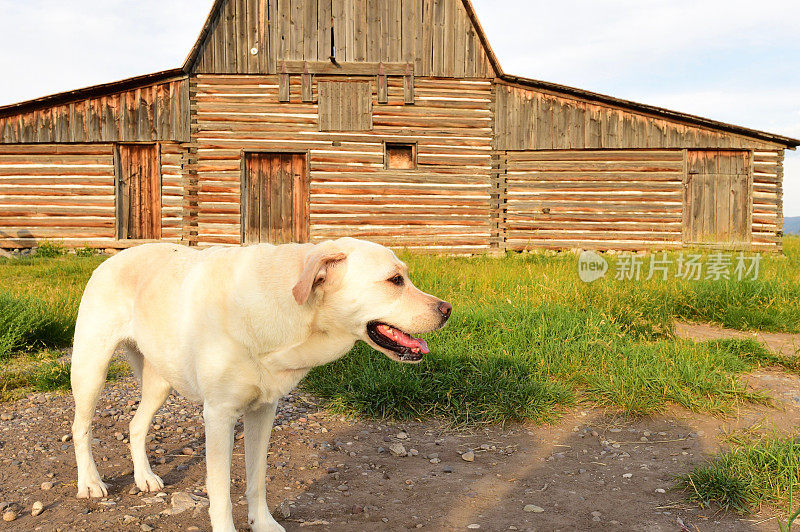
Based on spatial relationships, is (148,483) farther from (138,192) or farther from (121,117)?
(121,117)

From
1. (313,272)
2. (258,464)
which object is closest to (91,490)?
(258,464)

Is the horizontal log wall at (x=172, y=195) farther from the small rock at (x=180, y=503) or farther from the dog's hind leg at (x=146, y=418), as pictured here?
the small rock at (x=180, y=503)

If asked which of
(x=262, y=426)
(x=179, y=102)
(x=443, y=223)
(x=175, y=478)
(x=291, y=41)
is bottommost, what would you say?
(x=175, y=478)

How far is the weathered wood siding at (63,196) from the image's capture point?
44.9 ft

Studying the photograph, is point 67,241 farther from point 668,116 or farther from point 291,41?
point 668,116

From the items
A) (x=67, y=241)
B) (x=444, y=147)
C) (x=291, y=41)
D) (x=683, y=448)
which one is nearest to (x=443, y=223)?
(x=444, y=147)

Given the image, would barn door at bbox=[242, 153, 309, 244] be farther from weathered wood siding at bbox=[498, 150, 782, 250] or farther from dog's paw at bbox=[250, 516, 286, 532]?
dog's paw at bbox=[250, 516, 286, 532]

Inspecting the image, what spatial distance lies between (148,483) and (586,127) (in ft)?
43.5

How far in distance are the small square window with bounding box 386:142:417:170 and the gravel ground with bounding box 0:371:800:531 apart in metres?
10.3

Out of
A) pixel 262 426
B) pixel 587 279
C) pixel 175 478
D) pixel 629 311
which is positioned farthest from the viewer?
pixel 587 279

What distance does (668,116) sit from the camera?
45.2 ft

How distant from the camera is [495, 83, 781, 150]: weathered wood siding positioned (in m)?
13.9

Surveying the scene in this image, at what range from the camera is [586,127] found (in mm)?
13961

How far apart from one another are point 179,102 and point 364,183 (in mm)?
4788
